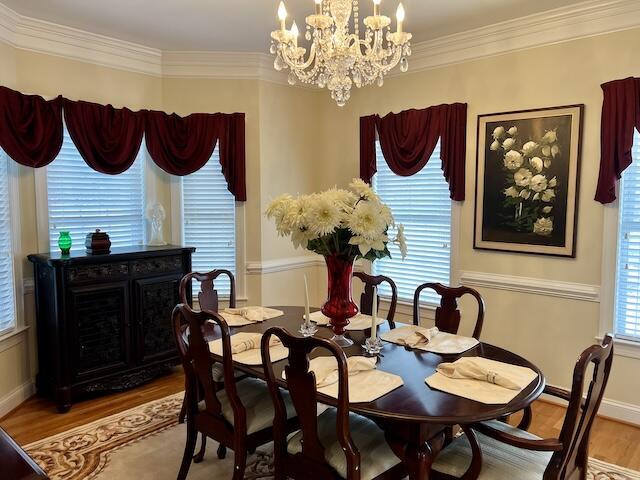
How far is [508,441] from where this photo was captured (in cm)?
186

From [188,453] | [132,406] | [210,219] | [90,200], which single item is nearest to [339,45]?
[188,453]

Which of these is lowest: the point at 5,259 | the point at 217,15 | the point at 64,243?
the point at 5,259

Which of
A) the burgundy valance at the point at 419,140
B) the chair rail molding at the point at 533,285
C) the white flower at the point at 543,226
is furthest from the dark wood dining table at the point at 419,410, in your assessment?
the burgundy valance at the point at 419,140

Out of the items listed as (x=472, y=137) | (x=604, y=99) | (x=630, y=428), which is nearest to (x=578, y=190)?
(x=604, y=99)

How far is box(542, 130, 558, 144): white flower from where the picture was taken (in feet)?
11.6

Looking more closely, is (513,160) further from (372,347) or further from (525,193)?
(372,347)

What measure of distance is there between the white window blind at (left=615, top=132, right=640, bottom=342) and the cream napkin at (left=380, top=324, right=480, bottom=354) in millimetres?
1493

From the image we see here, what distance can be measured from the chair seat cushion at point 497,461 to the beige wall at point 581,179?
70.0 inches

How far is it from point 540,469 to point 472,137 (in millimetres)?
2743

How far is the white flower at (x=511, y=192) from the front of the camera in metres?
3.73

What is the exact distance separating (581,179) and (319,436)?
2643mm

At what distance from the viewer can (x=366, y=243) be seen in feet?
7.62

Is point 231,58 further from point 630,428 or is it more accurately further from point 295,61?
point 630,428

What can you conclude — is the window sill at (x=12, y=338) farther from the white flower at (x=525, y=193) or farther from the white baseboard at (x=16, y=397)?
the white flower at (x=525, y=193)
